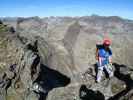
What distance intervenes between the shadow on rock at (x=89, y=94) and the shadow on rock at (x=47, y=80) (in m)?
4.43

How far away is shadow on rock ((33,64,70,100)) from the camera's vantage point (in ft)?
74.6

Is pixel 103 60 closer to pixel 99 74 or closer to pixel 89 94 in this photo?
pixel 99 74

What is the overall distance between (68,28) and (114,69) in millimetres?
25853

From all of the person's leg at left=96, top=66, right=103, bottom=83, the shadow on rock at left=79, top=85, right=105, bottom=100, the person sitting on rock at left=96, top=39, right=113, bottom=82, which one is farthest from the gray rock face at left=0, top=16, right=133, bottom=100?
the person sitting on rock at left=96, top=39, right=113, bottom=82

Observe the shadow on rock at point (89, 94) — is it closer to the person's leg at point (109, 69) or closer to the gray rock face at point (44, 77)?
the gray rock face at point (44, 77)

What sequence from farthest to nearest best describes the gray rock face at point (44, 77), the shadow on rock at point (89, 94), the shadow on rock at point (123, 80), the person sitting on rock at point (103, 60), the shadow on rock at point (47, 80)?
the shadow on rock at point (47, 80) < the person sitting on rock at point (103, 60) < the gray rock face at point (44, 77) < the shadow on rock at point (89, 94) < the shadow on rock at point (123, 80)

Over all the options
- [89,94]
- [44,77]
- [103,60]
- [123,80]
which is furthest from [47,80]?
[123,80]

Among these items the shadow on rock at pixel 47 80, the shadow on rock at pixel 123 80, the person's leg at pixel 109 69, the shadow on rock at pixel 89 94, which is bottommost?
the shadow on rock at pixel 47 80

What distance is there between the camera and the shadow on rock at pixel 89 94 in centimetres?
1783

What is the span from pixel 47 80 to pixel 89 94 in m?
6.79

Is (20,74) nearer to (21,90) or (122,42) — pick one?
(21,90)

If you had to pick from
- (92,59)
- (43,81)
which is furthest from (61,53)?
A: (43,81)

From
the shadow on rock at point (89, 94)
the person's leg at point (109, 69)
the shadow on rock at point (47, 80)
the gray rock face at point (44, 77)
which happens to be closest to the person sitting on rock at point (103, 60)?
the person's leg at point (109, 69)

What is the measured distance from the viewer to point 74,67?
105 feet
